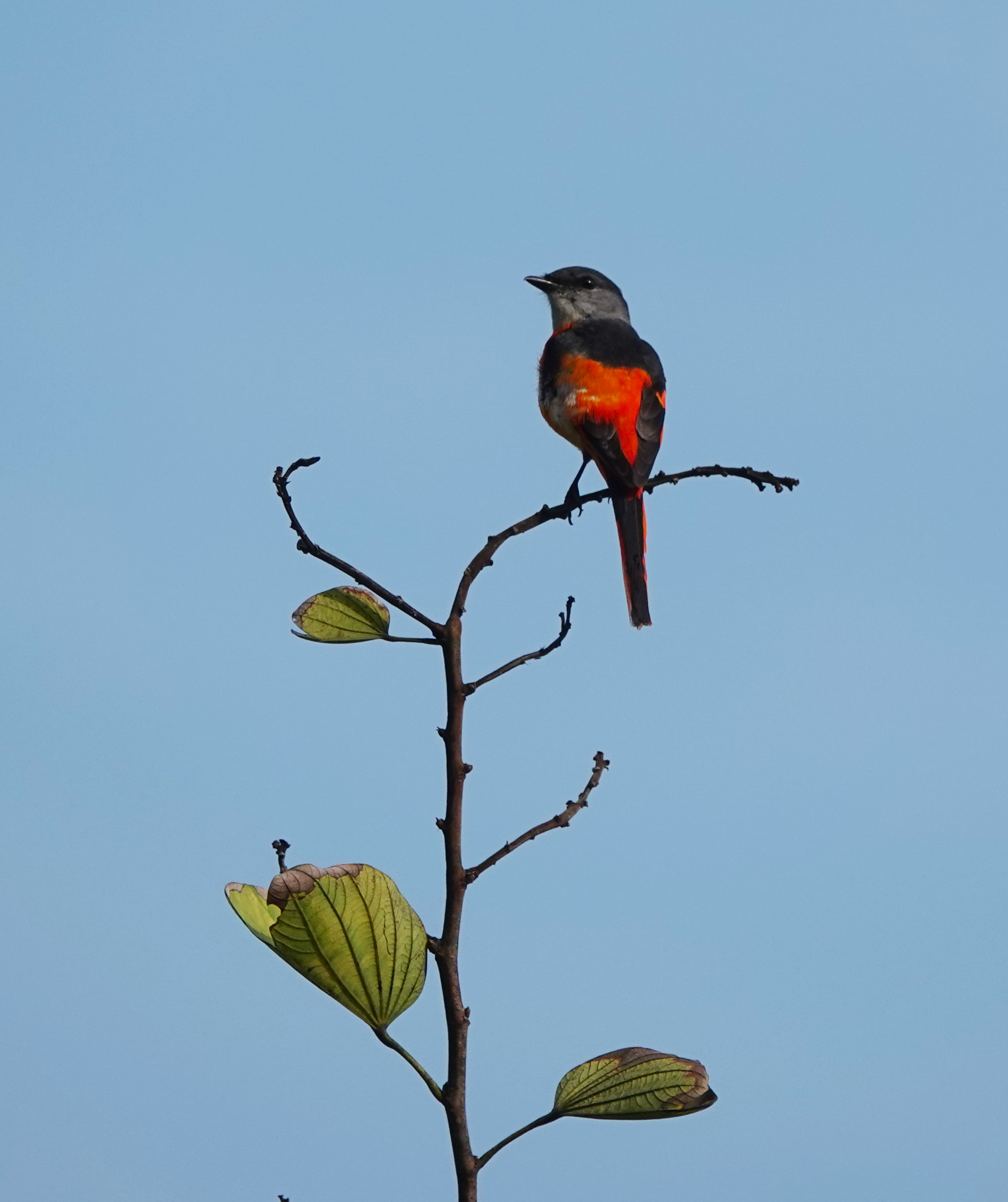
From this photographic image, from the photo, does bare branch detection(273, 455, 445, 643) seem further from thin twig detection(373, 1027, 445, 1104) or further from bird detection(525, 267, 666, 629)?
bird detection(525, 267, 666, 629)

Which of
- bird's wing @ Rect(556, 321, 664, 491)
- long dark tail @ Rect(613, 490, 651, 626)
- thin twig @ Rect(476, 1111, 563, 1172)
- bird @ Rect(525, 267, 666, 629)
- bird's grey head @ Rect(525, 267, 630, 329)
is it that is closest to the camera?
thin twig @ Rect(476, 1111, 563, 1172)

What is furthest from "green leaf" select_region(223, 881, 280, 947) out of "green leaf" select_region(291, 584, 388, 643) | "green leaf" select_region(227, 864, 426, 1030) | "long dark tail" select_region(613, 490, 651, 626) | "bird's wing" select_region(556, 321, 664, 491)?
"bird's wing" select_region(556, 321, 664, 491)

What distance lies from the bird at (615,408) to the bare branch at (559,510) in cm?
62

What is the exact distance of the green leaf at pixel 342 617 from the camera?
1953 mm

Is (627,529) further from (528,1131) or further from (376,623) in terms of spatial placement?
(528,1131)

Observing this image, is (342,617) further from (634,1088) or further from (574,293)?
(574,293)

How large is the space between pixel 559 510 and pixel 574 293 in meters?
3.89

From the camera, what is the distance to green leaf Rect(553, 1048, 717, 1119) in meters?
1.67

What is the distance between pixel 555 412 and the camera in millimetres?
5246

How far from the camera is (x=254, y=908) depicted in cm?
185

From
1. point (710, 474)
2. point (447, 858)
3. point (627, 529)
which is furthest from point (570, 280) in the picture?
point (447, 858)

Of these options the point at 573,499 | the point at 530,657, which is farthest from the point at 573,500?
the point at 530,657

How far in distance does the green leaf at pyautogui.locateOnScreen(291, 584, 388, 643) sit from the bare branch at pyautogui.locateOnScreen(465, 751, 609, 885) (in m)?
0.38

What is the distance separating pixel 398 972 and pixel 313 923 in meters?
0.13
